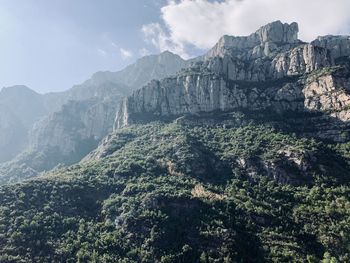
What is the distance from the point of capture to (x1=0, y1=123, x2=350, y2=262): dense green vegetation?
13225 centimetres

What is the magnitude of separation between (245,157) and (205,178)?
1818 cm

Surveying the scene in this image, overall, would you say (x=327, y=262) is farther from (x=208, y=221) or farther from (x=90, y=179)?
(x=90, y=179)

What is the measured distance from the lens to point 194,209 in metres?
151

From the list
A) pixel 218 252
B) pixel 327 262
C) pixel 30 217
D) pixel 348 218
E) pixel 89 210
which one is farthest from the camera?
pixel 89 210

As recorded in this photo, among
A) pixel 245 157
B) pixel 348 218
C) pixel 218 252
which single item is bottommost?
pixel 218 252

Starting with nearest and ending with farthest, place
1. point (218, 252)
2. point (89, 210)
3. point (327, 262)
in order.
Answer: point (327, 262), point (218, 252), point (89, 210)

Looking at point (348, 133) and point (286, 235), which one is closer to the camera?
point (286, 235)

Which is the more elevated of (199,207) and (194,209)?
(199,207)

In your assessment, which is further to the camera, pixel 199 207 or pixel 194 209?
pixel 199 207

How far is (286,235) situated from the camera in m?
137

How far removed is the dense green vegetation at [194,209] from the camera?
132m

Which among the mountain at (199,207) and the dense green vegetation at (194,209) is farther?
the mountain at (199,207)

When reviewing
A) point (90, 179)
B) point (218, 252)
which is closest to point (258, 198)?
point (218, 252)

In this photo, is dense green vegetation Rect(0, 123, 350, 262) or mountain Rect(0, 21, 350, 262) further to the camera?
mountain Rect(0, 21, 350, 262)
